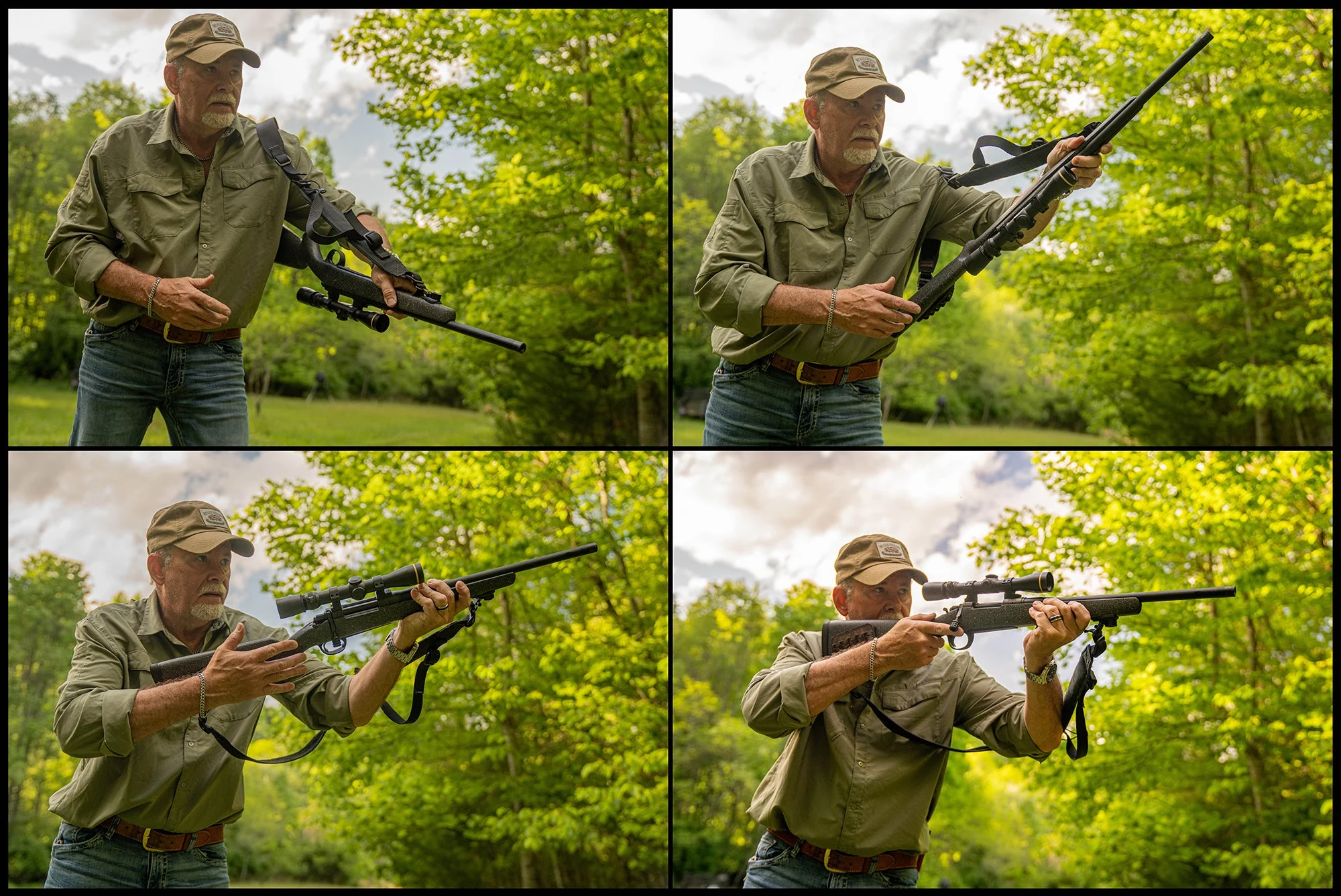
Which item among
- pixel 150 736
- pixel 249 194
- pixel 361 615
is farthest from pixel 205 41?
pixel 150 736

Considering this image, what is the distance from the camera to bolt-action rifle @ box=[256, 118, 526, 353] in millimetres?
4699

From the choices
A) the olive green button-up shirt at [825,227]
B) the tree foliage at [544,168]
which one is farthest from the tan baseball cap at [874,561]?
the tree foliage at [544,168]

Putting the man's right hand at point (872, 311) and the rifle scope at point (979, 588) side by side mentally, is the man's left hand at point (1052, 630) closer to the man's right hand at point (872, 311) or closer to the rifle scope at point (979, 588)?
the rifle scope at point (979, 588)

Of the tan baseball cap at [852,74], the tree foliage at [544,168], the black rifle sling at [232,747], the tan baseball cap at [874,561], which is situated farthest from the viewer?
the tree foliage at [544,168]

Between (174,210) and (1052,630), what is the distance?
13.6 feet

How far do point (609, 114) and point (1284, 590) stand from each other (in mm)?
7226

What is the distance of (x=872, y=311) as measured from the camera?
176 inches

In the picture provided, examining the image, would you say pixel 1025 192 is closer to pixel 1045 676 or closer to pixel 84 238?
pixel 1045 676

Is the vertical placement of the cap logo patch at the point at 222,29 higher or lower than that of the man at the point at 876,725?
higher

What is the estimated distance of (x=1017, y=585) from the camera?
4719 mm

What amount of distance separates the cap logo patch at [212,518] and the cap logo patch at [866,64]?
11.1 feet

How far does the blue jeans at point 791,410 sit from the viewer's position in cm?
498

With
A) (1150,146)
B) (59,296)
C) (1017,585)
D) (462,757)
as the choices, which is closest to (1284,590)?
(1150,146)

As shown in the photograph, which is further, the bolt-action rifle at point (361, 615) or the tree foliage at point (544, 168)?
the tree foliage at point (544, 168)
